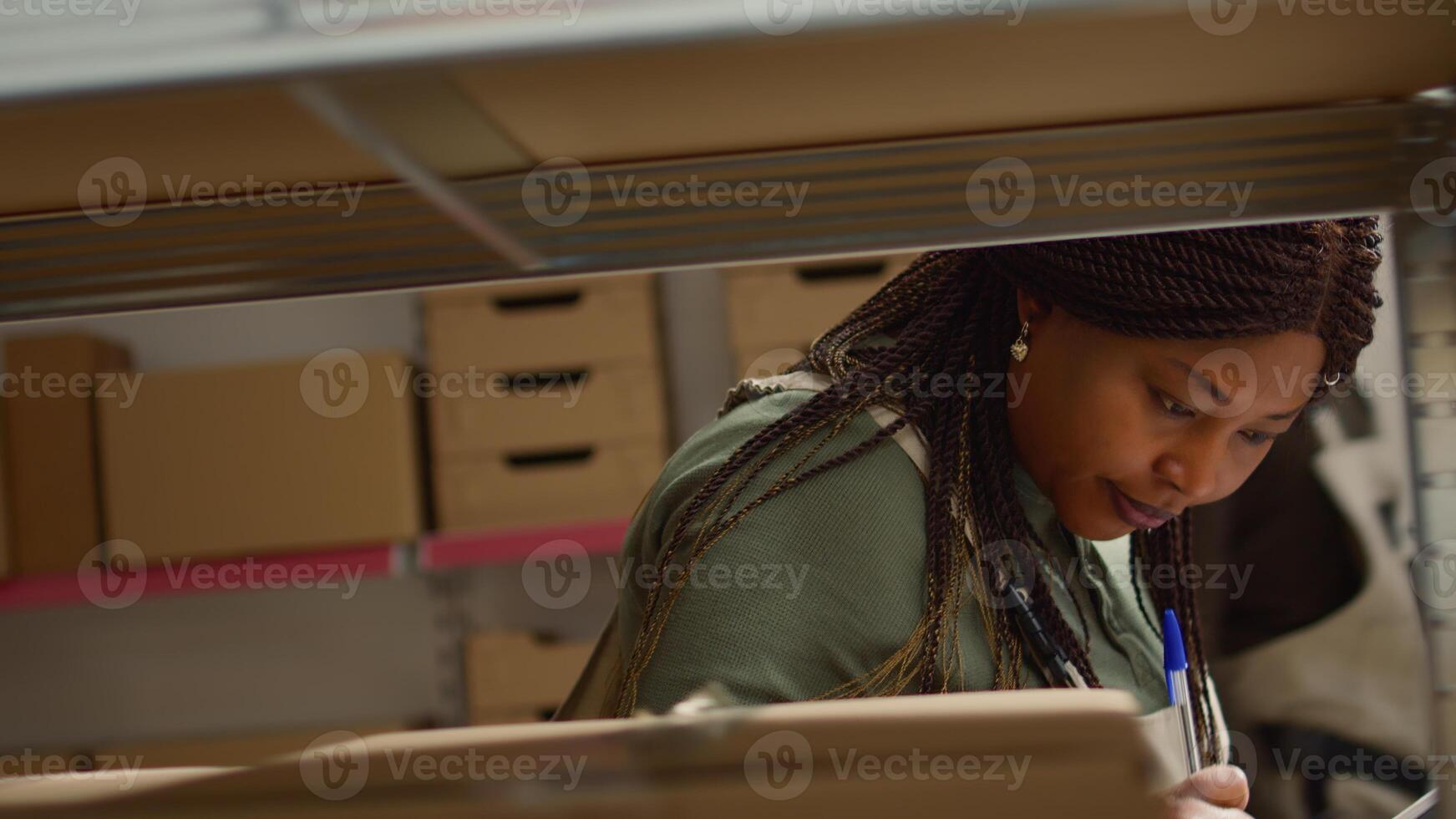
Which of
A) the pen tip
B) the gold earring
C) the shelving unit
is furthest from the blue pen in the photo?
the shelving unit

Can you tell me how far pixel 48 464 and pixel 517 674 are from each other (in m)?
0.95

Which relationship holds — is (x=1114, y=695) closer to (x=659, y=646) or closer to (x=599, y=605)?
(x=659, y=646)

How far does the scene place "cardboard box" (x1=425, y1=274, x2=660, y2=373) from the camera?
225 centimetres

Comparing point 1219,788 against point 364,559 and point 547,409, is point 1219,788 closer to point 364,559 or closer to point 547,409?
point 547,409

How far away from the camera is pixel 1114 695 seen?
0.41 meters

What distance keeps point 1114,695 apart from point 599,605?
2.32 metres

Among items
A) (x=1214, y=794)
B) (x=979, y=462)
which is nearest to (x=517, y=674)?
(x=979, y=462)

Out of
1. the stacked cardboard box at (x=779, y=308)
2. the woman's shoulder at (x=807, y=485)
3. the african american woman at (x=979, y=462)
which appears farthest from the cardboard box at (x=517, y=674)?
the woman's shoulder at (x=807, y=485)

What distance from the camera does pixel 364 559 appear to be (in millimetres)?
2199

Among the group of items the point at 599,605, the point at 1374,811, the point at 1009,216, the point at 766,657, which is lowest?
the point at 1374,811

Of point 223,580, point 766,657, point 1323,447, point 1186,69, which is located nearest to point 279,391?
point 223,580

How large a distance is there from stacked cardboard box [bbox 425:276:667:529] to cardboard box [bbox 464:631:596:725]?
23 cm

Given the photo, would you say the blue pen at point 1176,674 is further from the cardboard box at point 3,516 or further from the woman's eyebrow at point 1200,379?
the cardboard box at point 3,516

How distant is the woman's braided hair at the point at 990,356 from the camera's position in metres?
0.87
